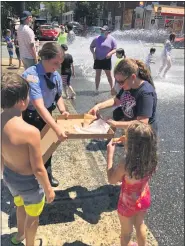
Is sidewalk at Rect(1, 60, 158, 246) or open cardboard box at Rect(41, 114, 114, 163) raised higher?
open cardboard box at Rect(41, 114, 114, 163)

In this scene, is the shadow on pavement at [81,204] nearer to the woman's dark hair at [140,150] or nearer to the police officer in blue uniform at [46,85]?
the police officer in blue uniform at [46,85]

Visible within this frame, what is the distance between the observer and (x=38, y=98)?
2.67 meters

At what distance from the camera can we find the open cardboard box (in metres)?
2.45

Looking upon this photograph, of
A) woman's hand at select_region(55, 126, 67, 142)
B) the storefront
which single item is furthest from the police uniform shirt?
the storefront

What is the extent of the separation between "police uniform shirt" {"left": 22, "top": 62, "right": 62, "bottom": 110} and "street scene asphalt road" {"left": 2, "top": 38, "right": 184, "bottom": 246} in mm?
1775

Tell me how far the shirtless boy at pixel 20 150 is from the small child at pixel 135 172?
54 centimetres

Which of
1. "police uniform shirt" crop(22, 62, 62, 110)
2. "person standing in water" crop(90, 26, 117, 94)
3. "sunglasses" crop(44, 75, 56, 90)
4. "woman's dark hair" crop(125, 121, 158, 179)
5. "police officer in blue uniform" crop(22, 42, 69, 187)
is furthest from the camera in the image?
"person standing in water" crop(90, 26, 117, 94)

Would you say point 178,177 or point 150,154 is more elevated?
point 150,154

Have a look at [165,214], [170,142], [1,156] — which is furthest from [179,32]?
[1,156]

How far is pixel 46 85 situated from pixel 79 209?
4.86 ft

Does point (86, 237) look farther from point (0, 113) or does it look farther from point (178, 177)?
point (178, 177)

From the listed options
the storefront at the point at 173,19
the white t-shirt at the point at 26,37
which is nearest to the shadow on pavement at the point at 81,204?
the white t-shirt at the point at 26,37

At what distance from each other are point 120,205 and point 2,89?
128cm

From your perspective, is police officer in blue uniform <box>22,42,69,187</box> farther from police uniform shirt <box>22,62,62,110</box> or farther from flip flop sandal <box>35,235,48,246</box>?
flip flop sandal <box>35,235,48,246</box>
